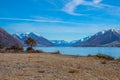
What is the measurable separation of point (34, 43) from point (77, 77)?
72469 millimetres

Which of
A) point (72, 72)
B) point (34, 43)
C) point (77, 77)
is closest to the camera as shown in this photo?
point (77, 77)

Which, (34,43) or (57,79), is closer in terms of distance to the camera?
(57,79)

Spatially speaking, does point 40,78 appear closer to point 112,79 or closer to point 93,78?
point 93,78

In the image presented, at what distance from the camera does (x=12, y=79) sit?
17.6 m

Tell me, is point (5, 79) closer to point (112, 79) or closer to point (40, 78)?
point (40, 78)

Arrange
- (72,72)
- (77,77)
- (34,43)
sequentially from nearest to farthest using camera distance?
(77,77), (72,72), (34,43)

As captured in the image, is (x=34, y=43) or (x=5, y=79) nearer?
(x=5, y=79)

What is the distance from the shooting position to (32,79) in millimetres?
18000

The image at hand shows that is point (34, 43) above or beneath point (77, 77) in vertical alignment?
above

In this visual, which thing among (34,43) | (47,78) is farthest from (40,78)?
(34,43)

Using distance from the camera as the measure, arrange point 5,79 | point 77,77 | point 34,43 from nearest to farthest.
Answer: point 5,79 < point 77,77 < point 34,43

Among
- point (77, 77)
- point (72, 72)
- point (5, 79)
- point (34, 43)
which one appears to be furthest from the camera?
point (34, 43)

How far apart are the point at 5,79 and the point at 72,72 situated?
5872 millimetres

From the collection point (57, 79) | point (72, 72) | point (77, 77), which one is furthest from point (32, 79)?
point (72, 72)
